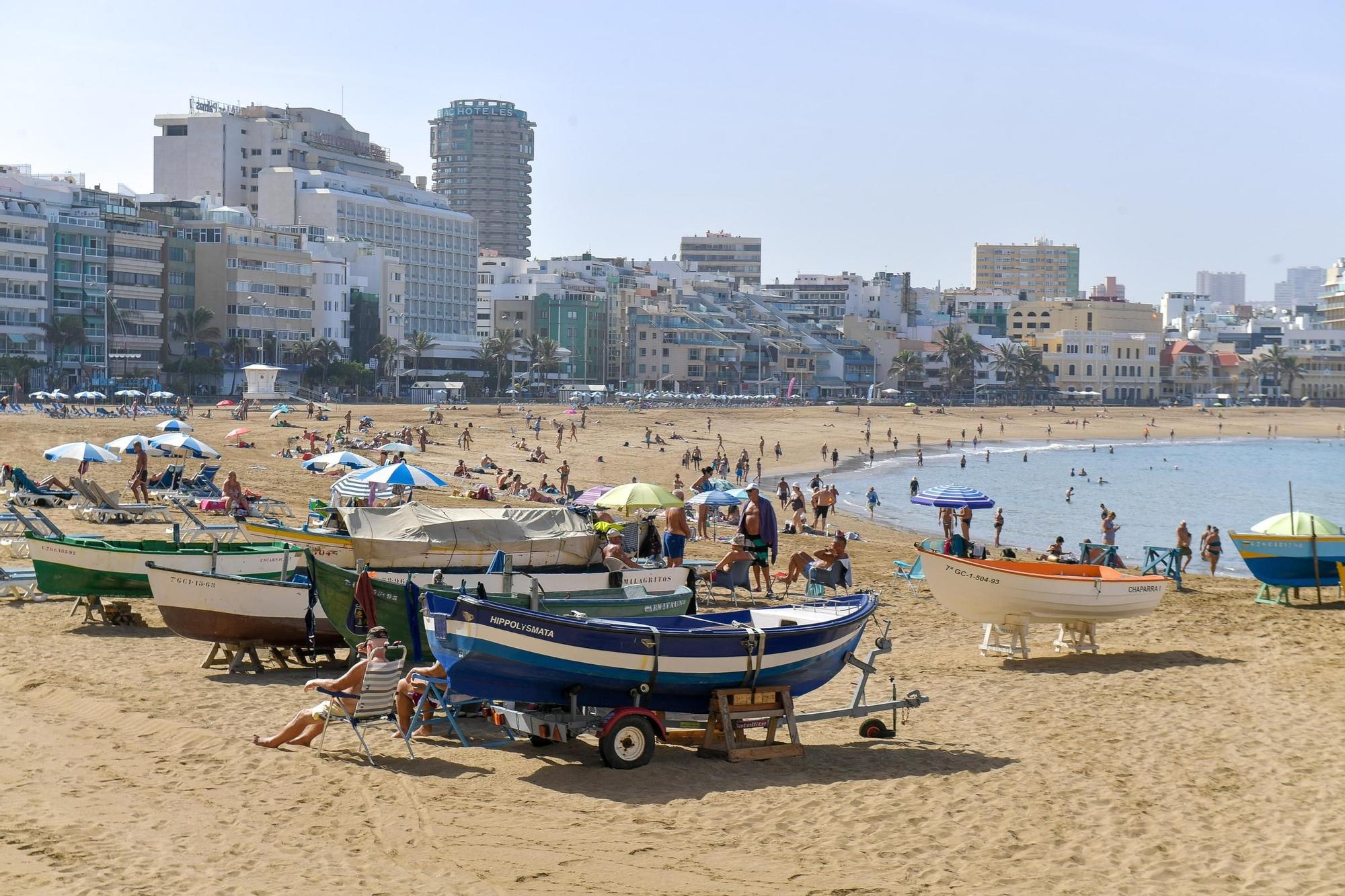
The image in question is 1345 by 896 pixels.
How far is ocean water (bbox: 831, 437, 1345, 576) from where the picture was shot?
41312 mm

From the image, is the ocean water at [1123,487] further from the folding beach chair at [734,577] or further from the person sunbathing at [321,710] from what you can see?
the person sunbathing at [321,710]

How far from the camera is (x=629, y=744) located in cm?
1085

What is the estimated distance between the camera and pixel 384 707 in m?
11.0

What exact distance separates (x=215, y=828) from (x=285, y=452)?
3799 centimetres

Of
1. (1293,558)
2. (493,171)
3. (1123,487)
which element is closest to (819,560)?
(1293,558)

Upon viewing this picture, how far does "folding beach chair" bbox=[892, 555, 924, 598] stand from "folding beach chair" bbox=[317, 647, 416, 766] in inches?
412

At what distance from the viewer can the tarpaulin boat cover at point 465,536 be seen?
51.2 ft

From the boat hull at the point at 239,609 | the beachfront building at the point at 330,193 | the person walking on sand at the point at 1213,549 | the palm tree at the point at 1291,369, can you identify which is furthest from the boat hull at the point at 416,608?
the palm tree at the point at 1291,369

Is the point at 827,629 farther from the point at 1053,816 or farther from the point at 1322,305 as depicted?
the point at 1322,305

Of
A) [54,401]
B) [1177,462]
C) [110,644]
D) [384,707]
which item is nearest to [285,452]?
[54,401]

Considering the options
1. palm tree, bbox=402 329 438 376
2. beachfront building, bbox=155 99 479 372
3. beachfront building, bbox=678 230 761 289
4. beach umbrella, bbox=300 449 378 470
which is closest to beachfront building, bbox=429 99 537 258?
beachfront building, bbox=678 230 761 289

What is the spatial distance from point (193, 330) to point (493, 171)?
107528 millimetres

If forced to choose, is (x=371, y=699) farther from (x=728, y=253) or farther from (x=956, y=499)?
(x=728, y=253)

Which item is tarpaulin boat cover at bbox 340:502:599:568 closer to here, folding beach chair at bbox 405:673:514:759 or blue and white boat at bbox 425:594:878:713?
folding beach chair at bbox 405:673:514:759
